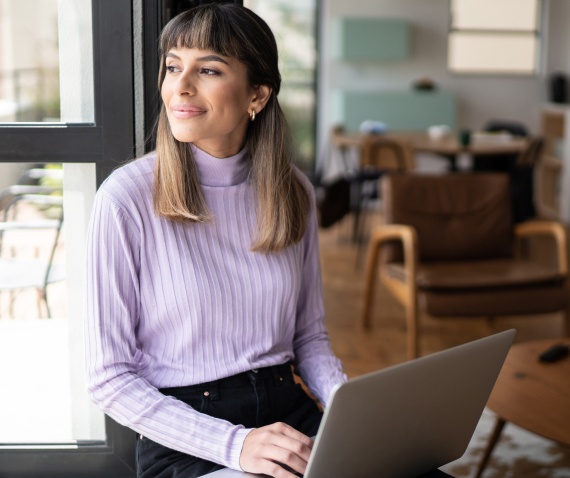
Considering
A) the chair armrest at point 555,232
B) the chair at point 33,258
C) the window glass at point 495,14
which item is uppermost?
the window glass at point 495,14

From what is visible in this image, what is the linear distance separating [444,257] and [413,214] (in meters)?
0.27

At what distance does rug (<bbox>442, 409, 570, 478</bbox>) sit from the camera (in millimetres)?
2990

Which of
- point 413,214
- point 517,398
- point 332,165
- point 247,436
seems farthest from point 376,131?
point 247,436

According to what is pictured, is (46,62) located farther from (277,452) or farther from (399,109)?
(399,109)

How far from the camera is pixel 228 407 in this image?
5.25 feet

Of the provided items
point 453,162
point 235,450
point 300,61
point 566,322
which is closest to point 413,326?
point 566,322

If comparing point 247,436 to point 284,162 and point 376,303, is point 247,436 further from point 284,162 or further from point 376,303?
point 376,303

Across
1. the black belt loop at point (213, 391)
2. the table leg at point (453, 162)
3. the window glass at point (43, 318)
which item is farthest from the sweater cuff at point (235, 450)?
the table leg at point (453, 162)

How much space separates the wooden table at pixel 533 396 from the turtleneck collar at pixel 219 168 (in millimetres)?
1094

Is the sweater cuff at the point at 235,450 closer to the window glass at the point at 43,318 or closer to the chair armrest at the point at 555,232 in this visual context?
the window glass at the point at 43,318

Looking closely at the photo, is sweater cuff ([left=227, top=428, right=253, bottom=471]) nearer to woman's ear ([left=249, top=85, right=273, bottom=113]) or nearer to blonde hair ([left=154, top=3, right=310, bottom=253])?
blonde hair ([left=154, top=3, right=310, bottom=253])

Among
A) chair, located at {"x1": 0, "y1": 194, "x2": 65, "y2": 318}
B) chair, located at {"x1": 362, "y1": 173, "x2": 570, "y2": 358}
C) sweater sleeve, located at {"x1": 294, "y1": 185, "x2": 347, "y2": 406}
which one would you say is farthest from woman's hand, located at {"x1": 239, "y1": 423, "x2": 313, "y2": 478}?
chair, located at {"x1": 362, "y1": 173, "x2": 570, "y2": 358}

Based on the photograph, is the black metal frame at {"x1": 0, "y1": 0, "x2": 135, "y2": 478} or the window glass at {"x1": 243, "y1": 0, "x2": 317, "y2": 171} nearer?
the black metal frame at {"x1": 0, "y1": 0, "x2": 135, "y2": 478}

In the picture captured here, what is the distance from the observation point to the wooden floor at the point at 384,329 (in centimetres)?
Result: 426
